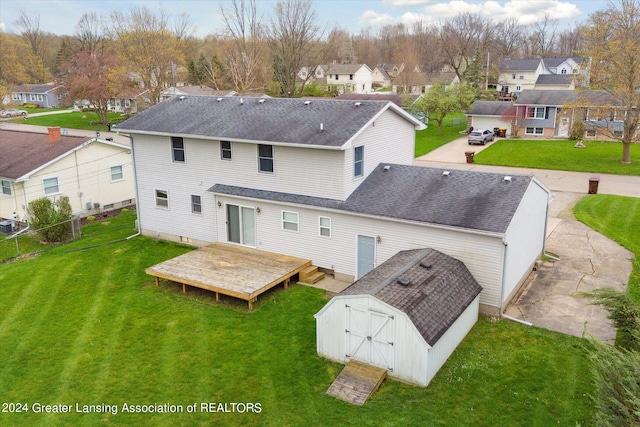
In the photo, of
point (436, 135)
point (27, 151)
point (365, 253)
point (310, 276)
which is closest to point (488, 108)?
point (436, 135)

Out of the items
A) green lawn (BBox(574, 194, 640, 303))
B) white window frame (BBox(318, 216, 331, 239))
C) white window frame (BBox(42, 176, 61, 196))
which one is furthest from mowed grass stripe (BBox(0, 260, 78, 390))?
green lawn (BBox(574, 194, 640, 303))

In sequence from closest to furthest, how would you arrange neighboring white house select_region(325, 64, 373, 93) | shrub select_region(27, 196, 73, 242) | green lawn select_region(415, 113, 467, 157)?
shrub select_region(27, 196, 73, 242)
green lawn select_region(415, 113, 467, 157)
neighboring white house select_region(325, 64, 373, 93)

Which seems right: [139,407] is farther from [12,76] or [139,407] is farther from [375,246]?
[12,76]

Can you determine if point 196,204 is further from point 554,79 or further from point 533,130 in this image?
point 554,79

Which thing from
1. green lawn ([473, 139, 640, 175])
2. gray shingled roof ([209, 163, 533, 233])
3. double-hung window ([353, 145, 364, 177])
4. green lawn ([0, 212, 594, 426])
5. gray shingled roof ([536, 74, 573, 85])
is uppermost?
gray shingled roof ([536, 74, 573, 85])

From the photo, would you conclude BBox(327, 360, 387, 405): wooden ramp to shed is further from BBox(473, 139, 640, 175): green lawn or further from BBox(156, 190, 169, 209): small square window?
BBox(473, 139, 640, 175): green lawn

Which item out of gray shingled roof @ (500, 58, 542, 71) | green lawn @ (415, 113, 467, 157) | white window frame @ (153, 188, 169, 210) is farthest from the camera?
gray shingled roof @ (500, 58, 542, 71)

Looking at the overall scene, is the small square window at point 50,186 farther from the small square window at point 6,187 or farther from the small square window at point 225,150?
the small square window at point 225,150
